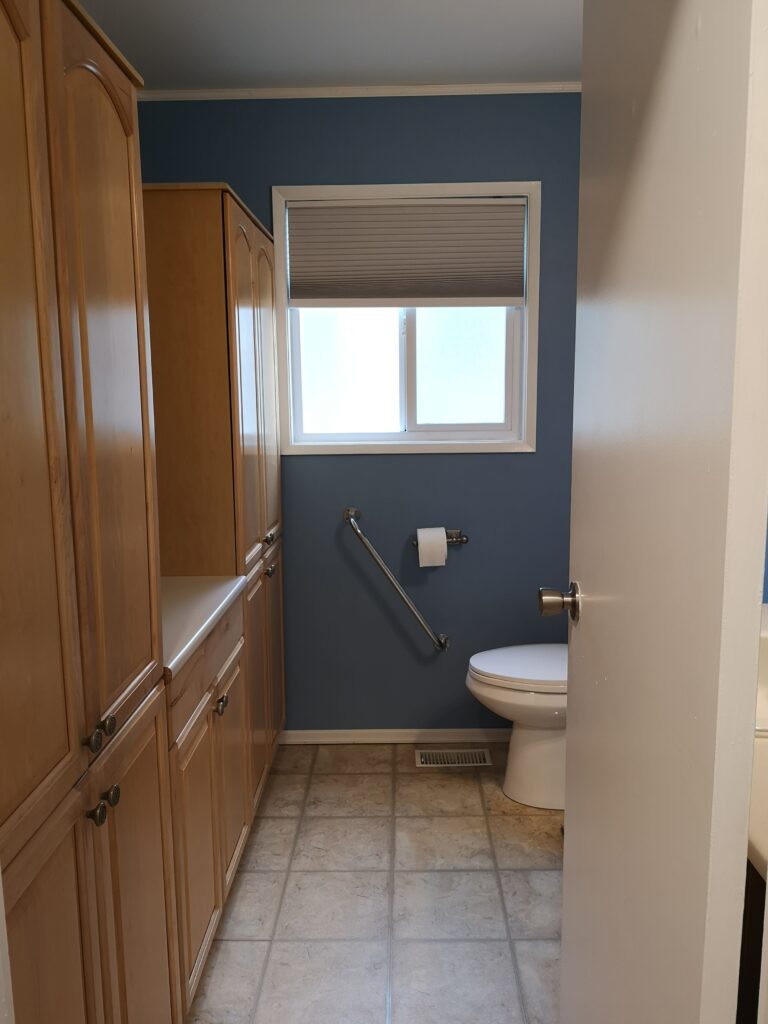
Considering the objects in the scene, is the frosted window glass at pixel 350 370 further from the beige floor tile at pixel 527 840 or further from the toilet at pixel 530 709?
the beige floor tile at pixel 527 840

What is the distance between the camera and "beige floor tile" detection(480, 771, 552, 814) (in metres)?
2.61

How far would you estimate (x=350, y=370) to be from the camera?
307 centimetres

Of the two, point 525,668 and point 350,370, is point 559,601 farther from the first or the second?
point 350,370

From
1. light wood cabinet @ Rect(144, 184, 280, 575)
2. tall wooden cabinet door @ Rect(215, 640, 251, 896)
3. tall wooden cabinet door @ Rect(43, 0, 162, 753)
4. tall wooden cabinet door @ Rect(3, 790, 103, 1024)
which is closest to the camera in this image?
tall wooden cabinet door @ Rect(3, 790, 103, 1024)

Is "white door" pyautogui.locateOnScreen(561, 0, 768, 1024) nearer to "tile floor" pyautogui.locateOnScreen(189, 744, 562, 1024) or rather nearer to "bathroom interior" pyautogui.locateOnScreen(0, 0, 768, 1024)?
"bathroom interior" pyautogui.locateOnScreen(0, 0, 768, 1024)

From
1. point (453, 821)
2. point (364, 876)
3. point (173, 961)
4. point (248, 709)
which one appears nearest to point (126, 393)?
point (173, 961)

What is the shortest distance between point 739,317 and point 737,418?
0.24ft

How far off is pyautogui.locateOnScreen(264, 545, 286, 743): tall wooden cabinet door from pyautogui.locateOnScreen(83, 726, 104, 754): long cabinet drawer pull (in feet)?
4.89

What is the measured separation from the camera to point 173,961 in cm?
152

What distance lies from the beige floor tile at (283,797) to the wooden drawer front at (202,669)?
77cm

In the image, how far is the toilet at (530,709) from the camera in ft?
8.18

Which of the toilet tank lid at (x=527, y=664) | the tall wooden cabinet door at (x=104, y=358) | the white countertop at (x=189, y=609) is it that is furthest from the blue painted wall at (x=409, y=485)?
the tall wooden cabinet door at (x=104, y=358)

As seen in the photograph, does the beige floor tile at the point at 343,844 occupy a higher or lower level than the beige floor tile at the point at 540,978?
higher

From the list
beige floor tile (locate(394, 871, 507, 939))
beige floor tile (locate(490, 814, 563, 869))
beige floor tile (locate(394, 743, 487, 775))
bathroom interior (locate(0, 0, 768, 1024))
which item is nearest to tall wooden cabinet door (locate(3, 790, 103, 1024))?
bathroom interior (locate(0, 0, 768, 1024))
